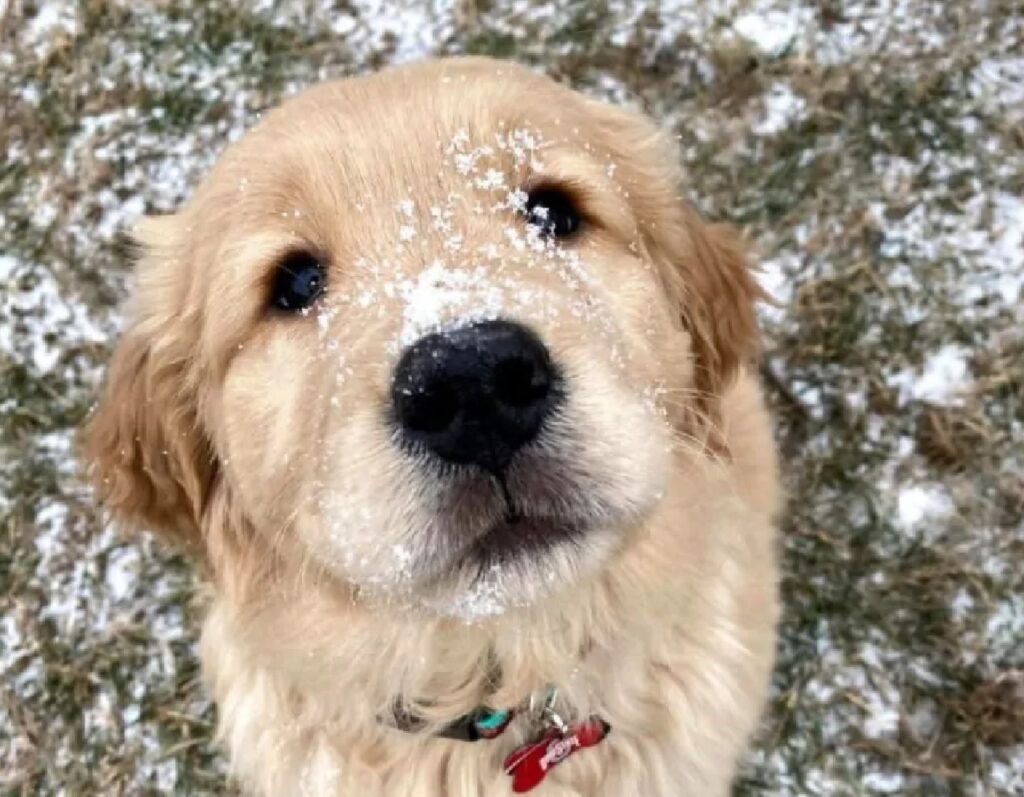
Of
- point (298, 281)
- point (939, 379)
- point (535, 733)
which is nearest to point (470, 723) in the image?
point (535, 733)

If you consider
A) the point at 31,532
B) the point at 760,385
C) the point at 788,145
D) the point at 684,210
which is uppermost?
the point at 684,210

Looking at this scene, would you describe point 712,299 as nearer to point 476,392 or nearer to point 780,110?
point 476,392

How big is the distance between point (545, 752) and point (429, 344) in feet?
4.07

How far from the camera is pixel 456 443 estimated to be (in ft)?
6.11

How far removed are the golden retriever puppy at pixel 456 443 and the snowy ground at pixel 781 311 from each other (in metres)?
0.81

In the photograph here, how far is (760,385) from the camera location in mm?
3889

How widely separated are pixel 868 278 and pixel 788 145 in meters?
0.63

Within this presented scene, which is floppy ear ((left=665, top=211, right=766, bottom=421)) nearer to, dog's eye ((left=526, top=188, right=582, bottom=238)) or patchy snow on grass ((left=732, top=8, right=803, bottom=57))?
dog's eye ((left=526, top=188, right=582, bottom=238))

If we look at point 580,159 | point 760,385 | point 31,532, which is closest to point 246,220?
point 580,159

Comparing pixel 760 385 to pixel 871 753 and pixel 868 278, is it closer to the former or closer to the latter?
pixel 868 278

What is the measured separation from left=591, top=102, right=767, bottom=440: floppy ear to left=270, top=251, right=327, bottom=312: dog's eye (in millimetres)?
740

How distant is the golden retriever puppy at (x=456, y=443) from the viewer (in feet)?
6.35

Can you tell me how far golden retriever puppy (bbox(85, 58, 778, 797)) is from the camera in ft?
6.35

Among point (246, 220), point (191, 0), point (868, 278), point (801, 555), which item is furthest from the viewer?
point (191, 0)
